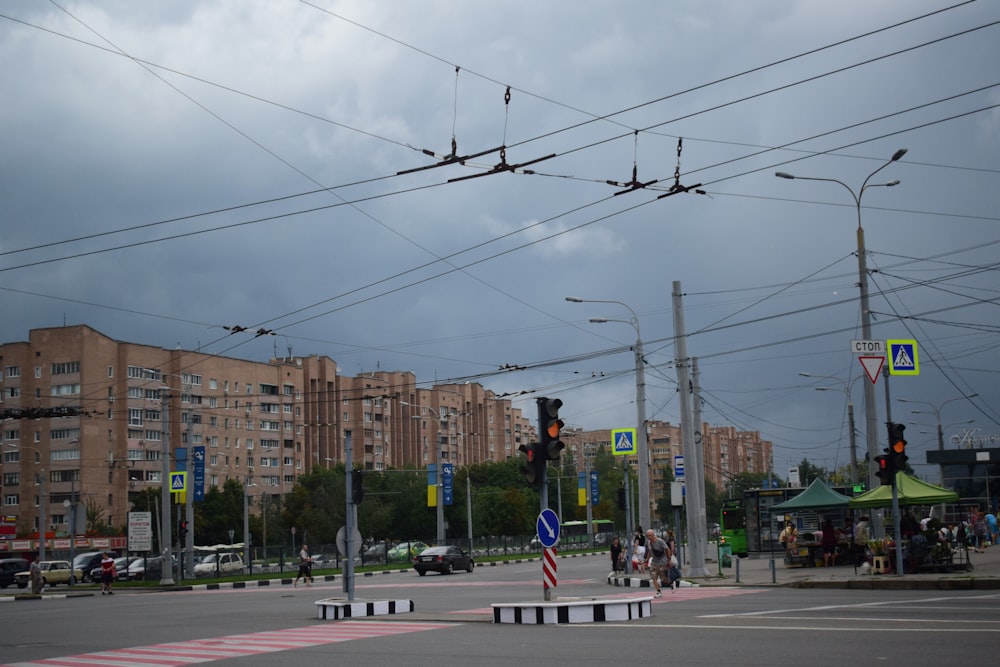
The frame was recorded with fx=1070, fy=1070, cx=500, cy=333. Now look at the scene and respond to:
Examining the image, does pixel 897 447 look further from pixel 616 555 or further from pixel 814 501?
pixel 616 555

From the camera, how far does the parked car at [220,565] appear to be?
62.7m

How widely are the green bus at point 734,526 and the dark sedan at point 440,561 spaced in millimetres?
12655

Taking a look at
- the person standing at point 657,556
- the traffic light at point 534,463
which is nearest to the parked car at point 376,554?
the person standing at point 657,556

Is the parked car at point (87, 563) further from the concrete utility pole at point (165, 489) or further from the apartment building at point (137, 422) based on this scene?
the concrete utility pole at point (165, 489)

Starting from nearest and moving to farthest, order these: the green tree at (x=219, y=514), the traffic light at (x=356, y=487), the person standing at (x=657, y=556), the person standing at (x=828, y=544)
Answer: the traffic light at (x=356, y=487)
the person standing at (x=657, y=556)
the person standing at (x=828, y=544)
the green tree at (x=219, y=514)

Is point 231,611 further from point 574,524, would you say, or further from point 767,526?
point 574,524

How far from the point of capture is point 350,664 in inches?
516

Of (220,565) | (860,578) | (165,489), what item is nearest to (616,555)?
(860,578)

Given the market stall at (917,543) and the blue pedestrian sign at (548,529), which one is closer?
the blue pedestrian sign at (548,529)

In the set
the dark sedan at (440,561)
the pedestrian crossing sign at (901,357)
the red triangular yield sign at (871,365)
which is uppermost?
the pedestrian crossing sign at (901,357)


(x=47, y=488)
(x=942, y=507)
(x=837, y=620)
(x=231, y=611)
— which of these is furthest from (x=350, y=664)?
(x=47, y=488)

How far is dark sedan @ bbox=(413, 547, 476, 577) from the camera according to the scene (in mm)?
49031

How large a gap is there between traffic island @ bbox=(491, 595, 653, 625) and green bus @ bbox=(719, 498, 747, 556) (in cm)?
3360

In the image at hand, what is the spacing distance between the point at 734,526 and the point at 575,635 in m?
37.9
